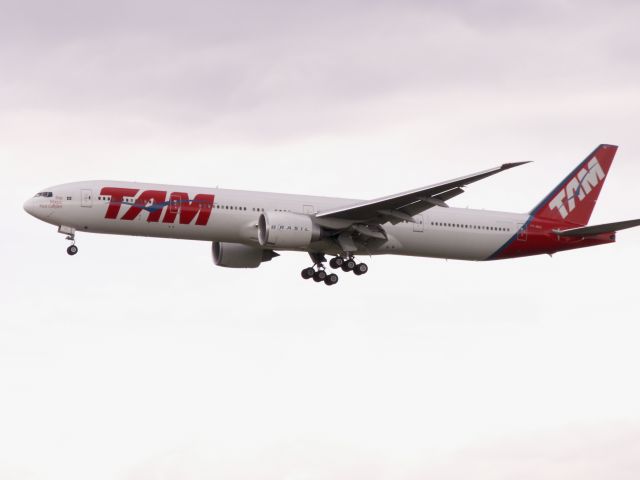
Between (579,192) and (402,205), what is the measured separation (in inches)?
506

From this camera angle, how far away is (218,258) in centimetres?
6531

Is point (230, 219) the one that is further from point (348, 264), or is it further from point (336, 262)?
point (348, 264)

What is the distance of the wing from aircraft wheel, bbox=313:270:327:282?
3563 millimetres

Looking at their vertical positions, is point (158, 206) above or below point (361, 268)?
above

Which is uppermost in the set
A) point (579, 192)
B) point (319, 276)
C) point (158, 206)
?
point (579, 192)

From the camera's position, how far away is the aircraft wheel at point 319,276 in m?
62.5

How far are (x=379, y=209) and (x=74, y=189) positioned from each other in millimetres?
12726

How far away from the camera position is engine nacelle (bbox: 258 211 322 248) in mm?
57844

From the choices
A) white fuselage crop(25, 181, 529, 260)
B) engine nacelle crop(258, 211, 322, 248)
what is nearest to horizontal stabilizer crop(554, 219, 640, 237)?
white fuselage crop(25, 181, 529, 260)

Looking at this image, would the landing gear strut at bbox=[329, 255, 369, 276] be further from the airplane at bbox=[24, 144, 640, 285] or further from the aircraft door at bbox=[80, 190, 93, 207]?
the aircraft door at bbox=[80, 190, 93, 207]

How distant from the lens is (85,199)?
2267 inches

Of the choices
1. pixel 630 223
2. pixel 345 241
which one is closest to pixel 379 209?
pixel 345 241

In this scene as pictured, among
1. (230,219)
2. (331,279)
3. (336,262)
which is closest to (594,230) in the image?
(336,262)

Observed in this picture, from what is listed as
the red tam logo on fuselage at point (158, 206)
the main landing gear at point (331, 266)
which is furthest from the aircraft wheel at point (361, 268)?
the red tam logo on fuselage at point (158, 206)
